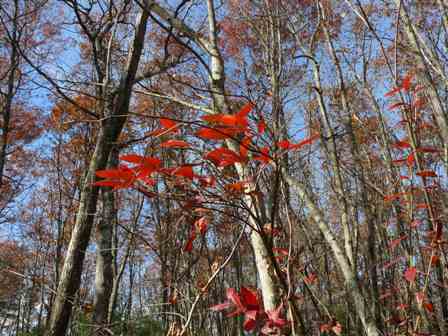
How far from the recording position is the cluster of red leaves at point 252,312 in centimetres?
79

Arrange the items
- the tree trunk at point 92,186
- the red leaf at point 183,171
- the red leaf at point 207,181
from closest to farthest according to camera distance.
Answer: the red leaf at point 183,171 < the red leaf at point 207,181 < the tree trunk at point 92,186

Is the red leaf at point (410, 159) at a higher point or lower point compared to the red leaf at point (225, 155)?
higher

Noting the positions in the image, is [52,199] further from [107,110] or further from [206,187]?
[206,187]

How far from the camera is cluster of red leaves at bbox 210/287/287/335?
785mm

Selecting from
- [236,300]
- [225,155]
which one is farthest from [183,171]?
[236,300]

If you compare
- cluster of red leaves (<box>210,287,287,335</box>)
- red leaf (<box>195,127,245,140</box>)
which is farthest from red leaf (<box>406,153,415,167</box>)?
red leaf (<box>195,127,245,140</box>)

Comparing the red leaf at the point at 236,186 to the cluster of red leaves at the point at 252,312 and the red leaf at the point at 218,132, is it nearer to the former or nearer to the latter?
the red leaf at the point at 218,132

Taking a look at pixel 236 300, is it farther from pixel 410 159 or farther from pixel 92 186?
pixel 92 186

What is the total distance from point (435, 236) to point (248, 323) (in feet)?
3.28

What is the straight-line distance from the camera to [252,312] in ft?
2.61

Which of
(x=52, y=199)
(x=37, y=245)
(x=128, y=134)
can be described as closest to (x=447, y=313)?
(x=128, y=134)

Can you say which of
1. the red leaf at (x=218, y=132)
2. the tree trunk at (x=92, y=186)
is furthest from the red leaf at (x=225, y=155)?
the tree trunk at (x=92, y=186)

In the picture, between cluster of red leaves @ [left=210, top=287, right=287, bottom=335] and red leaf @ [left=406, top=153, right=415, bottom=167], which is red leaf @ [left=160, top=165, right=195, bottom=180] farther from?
red leaf @ [left=406, top=153, right=415, bottom=167]

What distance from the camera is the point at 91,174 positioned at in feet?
6.38
